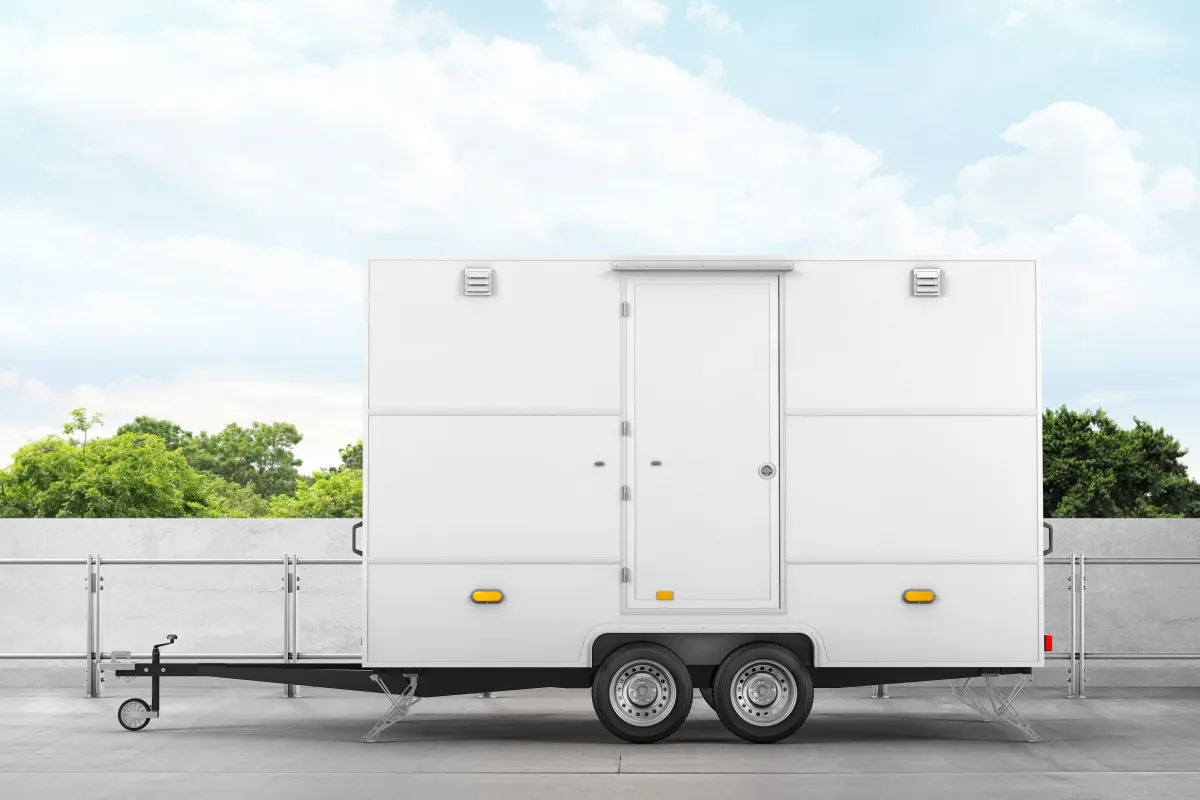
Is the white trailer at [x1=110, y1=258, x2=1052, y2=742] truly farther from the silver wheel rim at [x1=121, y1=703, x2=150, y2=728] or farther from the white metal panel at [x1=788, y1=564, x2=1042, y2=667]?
the silver wheel rim at [x1=121, y1=703, x2=150, y2=728]

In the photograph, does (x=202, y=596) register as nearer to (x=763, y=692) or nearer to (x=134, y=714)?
(x=134, y=714)

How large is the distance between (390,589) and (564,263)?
2547 mm

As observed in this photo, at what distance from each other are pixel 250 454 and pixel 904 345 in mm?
45362

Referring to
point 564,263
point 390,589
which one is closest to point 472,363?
point 564,263

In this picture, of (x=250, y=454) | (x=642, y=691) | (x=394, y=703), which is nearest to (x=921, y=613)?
(x=642, y=691)

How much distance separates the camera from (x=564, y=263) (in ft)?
27.6

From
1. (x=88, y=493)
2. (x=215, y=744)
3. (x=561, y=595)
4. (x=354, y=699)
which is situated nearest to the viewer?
(x=561, y=595)

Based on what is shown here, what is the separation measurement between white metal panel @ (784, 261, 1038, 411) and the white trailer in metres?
0.02

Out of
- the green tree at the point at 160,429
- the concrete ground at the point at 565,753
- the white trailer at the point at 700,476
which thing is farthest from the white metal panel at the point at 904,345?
the green tree at the point at 160,429

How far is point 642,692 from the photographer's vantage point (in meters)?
8.41

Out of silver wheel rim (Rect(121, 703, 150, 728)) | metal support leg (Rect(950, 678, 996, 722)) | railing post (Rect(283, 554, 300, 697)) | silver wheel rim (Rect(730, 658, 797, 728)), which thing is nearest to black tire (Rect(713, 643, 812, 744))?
silver wheel rim (Rect(730, 658, 797, 728))

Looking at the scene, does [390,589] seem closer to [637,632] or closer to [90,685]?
[637,632]

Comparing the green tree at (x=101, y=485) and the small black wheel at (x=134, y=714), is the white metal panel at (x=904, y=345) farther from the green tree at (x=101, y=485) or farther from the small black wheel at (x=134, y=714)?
the green tree at (x=101, y=485)

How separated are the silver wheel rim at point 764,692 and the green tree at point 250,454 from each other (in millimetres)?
43399
